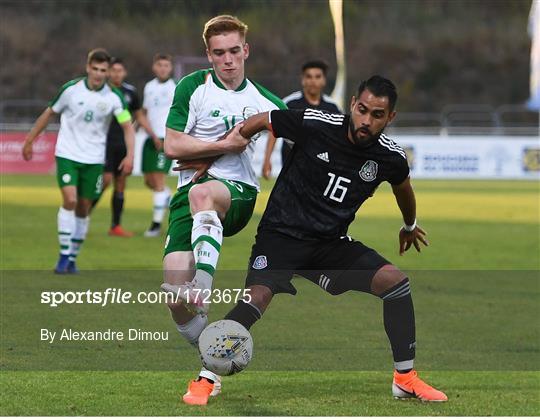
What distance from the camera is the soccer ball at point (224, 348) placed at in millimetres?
6121

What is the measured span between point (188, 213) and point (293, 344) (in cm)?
214

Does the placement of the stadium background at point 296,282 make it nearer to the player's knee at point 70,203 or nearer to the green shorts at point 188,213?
the player's knee at point 70,203

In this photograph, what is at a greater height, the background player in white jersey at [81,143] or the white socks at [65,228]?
the background player in white jersey at [81,143]

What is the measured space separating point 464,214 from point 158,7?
73.1 feet

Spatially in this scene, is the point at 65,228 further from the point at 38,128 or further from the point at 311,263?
the point at 311,263

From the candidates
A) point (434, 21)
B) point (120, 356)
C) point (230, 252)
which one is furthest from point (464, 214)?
point (434, 21)

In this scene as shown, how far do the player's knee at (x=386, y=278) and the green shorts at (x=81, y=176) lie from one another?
644 centimetres

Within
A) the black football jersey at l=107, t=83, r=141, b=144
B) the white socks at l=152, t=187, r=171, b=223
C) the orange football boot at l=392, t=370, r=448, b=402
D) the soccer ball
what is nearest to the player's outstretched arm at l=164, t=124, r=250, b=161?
the soccer ball

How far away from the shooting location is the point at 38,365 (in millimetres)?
7613

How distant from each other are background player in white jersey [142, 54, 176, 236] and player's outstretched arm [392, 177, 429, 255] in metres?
9.64

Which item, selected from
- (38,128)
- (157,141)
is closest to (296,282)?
(38,128)

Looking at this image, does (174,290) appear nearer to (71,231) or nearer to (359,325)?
(359,325)

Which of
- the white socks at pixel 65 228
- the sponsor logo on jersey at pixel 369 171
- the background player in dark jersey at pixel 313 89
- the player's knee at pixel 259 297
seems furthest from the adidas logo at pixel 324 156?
the white socks at pixel 65 228

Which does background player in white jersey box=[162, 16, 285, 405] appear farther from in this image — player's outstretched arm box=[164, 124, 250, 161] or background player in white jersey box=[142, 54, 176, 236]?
background player in white jersey box=[142, 54, 176, 236]
